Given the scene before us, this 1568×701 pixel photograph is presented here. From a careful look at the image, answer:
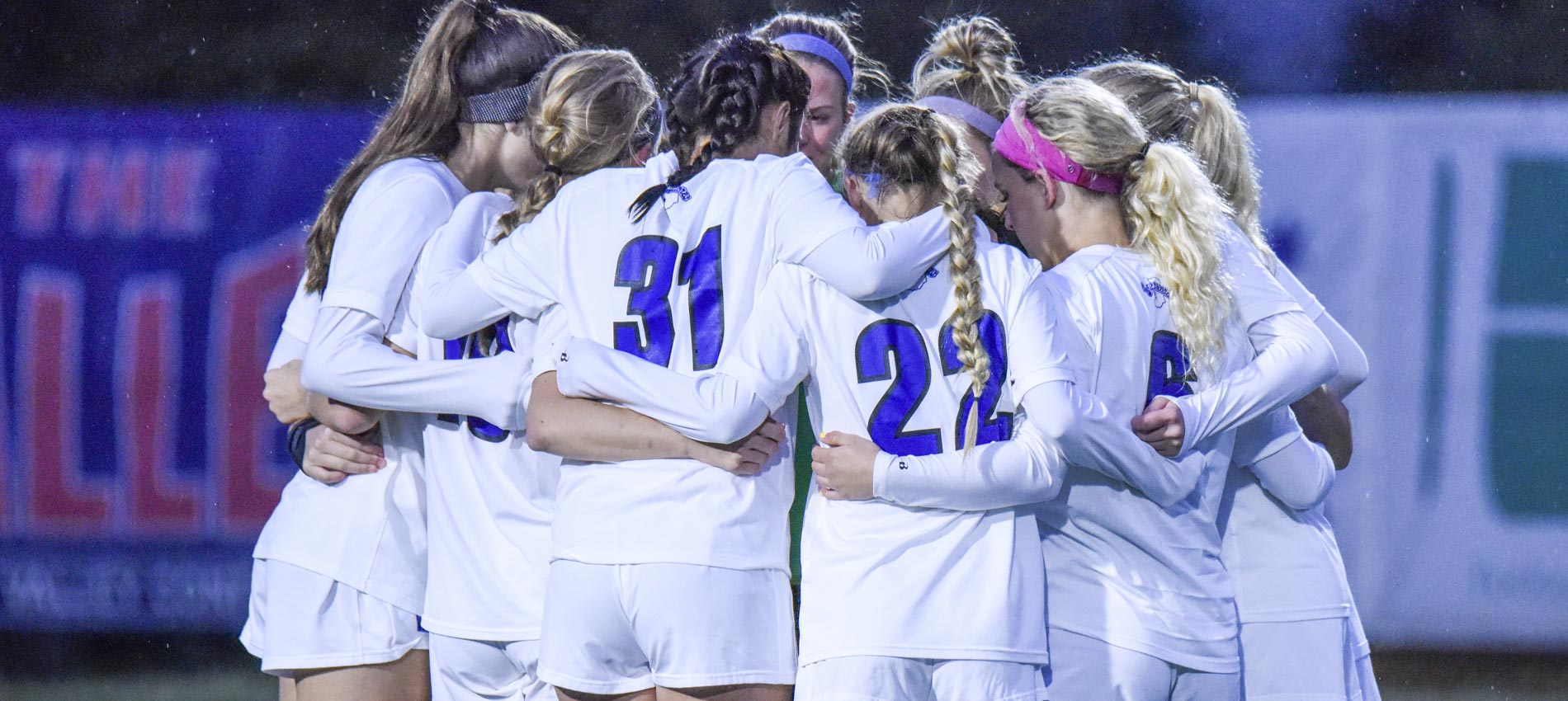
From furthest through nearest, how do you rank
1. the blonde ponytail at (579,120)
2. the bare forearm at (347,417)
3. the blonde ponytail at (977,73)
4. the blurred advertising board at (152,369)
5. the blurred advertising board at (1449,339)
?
the blurred advertising board at (152,369), the blurred advertising board at (1449,339), the blonde ponytail at (977,73), the bare forearm at (347,417), the blonde ponytail at (579,120)

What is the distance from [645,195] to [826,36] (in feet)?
3.04

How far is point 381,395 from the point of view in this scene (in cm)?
247

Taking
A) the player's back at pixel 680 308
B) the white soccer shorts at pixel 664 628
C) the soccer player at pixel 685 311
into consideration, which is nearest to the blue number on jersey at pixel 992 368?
the soccer player at pixel 685 311

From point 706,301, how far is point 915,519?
450 millimetres

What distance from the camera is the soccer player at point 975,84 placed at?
275 centimetres

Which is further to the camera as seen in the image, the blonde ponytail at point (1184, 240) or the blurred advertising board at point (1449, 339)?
the blurred advertising board at point (1449, 339)

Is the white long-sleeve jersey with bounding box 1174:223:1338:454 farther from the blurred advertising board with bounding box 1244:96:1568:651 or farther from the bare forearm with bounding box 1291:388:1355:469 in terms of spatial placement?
the blurred advertising board with bounding box 1244:96:1568:651

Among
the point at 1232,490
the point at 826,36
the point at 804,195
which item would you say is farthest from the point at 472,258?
the point at 1232,490

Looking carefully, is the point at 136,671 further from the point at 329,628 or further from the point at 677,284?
the point at 677,284

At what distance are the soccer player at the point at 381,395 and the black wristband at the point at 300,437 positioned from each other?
4 centimetres

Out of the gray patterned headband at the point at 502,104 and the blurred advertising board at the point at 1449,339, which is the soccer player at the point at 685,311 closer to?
the gray patterned headband at the point at 502,104

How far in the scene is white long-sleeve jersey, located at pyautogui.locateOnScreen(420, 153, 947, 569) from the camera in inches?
85.1

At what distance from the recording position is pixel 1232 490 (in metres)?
2.52

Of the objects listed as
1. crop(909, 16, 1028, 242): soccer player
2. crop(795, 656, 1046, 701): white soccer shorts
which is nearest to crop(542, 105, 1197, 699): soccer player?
crop(795, 656, 1046, 701): white soccer shorts
